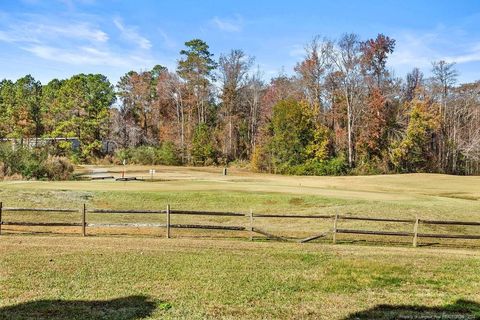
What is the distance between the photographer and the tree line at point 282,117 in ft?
200

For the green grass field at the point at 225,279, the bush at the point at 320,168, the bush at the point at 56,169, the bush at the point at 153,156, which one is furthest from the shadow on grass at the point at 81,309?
the bush at the point at 153,156

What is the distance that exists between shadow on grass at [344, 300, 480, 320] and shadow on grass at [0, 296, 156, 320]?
3.97 meters

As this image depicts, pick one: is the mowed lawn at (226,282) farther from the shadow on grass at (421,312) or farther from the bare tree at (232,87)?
the bare tree at (232,87)

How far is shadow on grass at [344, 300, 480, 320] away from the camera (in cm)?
872

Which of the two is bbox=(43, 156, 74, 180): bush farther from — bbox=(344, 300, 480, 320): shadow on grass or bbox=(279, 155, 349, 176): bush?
bbox=(344, 300, 480, 320): shadow on grass

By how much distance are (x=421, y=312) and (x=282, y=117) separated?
51.5m

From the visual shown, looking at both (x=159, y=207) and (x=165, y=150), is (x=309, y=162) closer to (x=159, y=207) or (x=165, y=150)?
(x=165, y=150)

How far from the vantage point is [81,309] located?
28.9 feet

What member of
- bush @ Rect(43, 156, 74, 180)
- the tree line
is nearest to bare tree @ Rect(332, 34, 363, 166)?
the tree line

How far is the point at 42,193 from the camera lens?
2812cm

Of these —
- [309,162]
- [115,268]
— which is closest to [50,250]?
[115,268]

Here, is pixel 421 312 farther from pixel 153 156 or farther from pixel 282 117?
pixel 153 156

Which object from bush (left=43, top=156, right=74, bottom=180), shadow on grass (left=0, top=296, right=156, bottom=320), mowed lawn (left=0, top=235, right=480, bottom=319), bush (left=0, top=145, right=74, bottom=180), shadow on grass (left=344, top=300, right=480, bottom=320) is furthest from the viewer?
bush (left=43, top=156, right=74, bottom=180)

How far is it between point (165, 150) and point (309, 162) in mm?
23530
